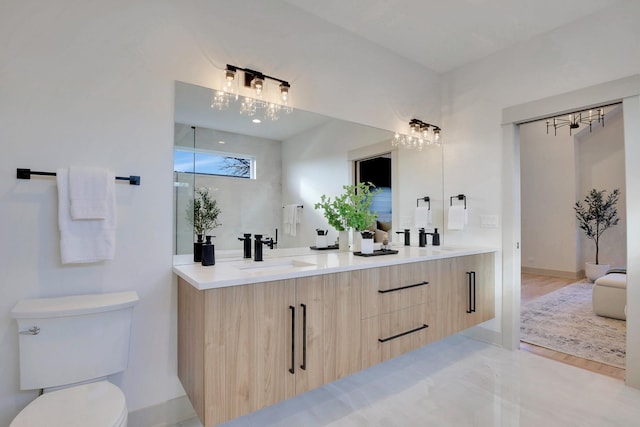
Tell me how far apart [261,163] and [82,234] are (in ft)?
3.86

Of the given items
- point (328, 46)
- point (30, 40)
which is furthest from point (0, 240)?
point (328, 46)

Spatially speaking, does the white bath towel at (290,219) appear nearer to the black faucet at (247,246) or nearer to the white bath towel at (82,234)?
the black faucet at (247,246)

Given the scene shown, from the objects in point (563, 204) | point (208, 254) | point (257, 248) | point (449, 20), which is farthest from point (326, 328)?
point (563, 204)

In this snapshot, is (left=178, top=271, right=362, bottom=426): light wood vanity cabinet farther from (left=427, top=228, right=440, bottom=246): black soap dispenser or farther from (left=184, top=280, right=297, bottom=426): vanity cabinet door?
(left=427, top=228, right=440, bottom=246): black soap dispenser

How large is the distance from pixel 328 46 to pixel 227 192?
4.78ft

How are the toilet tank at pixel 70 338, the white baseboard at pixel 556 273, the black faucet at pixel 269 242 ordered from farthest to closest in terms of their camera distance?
the white baseboard at pixel 556 273, the black faucet at pixel 269 242, the toilet tank at pixel 70 338

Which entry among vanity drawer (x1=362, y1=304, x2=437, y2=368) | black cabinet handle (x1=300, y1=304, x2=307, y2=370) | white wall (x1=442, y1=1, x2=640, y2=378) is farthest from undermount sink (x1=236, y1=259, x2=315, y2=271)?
white wall (x1=442, y1=1, x2=640, y2=378)

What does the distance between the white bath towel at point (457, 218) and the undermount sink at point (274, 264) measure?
6.14 ft

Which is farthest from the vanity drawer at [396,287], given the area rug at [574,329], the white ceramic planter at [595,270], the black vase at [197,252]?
the white ceramic planter at [595,270]

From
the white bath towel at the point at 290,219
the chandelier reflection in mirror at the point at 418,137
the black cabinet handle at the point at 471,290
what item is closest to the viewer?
the white bath towel at the point at 290,219

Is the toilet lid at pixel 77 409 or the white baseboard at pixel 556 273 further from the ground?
the toilet lid at pixel 77 409

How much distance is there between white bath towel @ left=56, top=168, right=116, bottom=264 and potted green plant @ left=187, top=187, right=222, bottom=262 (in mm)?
468

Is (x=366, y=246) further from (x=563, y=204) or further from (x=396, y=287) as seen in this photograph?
(x=563, y=204)

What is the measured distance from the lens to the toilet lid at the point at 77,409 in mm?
1169
